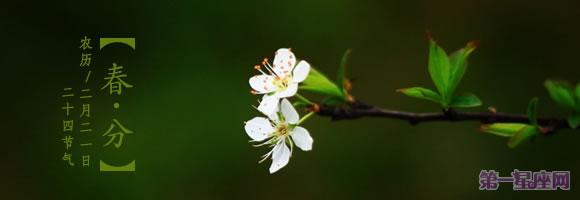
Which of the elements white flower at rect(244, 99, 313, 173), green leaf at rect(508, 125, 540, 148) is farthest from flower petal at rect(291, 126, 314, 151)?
green leaf at rect(508, 125, 540, 148)

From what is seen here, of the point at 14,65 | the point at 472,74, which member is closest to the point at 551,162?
the point at 472,74

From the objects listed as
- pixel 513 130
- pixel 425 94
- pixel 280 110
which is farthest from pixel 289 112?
pixel 513 130

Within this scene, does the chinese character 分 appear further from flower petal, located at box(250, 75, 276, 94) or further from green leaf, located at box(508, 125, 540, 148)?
green leaf, located at box(508, 125, 540, 148)

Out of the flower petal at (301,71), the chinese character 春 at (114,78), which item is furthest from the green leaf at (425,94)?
the chinese character 春 at (114,78)

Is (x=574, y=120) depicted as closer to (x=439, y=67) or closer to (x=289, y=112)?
(x=439, y=67)

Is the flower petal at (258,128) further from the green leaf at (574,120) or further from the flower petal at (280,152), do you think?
the green leaf at (574,120)
